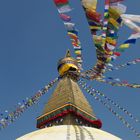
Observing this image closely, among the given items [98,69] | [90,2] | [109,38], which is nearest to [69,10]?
[90,2]

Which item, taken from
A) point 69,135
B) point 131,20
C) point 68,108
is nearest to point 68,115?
point 68,108

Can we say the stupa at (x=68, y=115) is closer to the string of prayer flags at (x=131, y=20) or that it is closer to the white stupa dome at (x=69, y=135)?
the white stupa dome at (x=69, y=135)

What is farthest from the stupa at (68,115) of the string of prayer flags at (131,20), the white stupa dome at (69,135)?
the string of prayer flags at (131,20)

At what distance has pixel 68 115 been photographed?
736 inches

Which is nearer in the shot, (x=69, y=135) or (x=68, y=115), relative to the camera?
(x=69, y=135)

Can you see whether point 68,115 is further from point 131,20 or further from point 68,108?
point 131,20

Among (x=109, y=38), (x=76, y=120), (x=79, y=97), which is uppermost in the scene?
(x=109, y=38)

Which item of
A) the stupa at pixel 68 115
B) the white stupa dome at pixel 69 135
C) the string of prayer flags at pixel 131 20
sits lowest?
the white stupa dome at pixel 69 135

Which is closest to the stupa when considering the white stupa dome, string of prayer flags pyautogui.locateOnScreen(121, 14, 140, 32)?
the white stupa dome

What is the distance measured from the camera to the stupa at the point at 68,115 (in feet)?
48.2

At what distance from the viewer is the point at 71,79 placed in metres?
23.0

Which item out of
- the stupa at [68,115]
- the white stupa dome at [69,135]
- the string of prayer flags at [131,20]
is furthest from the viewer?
the stupa at [68,115]

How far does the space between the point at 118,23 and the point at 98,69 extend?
5354 millimetres

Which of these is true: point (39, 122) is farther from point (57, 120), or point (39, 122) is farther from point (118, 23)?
point (118, 23)
